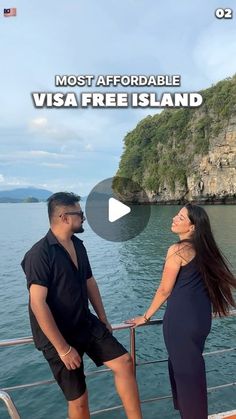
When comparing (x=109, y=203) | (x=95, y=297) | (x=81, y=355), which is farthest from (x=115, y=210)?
(x=81, y=355)

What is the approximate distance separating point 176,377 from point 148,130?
9221 centimetres

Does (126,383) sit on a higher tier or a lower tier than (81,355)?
lower

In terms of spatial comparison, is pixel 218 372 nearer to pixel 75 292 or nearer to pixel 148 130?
pixel 75 292

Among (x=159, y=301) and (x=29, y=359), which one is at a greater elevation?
(x=159, y=301)

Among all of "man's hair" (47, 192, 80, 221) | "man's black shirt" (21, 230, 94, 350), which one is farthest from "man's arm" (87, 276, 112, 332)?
"man's hair" (47, 192, 80, 221)

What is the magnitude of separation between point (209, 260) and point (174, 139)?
269ft

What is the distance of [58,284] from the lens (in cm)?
242

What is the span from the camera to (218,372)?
8.23 meters

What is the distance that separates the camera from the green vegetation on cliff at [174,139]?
7188cm

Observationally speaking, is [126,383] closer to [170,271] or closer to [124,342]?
[170,271]

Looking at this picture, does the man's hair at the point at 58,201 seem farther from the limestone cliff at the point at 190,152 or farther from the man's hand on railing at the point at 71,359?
the limestone cliff at the point at 190,152

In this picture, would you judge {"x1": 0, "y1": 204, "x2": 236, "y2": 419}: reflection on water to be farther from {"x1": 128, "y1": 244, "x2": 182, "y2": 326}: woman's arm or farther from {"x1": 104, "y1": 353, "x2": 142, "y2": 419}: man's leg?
{"x1": 128, "y1": 244, "x2": 182, "y2": 326}: woman's arm

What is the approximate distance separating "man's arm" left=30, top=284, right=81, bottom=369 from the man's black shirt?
0.05 metres

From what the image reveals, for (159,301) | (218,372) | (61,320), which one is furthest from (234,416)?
(218,372)
